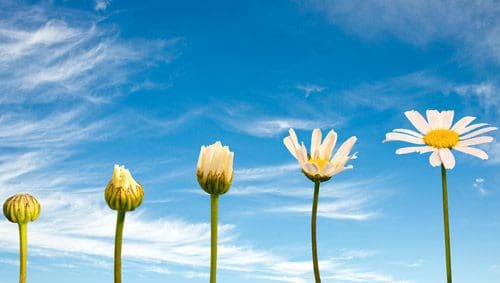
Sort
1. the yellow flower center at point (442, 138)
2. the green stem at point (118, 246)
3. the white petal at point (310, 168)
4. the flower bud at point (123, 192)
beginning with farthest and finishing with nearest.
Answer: the yellow flower center at point (442, 138) → the white petal at point (310, 168) → the flower bud at point (123, 192) → the green stem at point (118, 246)

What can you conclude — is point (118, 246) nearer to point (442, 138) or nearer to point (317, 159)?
point (317, 159)

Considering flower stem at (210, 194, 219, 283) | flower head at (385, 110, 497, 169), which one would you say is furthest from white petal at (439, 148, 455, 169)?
flower stem at (210, 194, 219, 283)

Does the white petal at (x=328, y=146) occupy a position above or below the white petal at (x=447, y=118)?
below

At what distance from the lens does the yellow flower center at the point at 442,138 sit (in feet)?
16.0

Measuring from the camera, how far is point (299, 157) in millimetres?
4543

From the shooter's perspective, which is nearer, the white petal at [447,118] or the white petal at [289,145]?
the white petal at [289,145]

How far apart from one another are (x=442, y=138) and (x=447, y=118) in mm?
410

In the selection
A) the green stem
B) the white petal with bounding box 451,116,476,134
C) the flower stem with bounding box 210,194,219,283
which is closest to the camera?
the flower stem with bounding box 210,194,219,283

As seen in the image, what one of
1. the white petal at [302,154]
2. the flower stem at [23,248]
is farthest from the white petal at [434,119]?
the flower stem at [23,248]

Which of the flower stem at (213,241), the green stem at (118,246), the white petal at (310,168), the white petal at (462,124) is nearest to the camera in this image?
the flower stem at (213,241)

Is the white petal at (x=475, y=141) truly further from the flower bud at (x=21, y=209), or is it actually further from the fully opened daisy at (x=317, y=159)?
the flower bud at (x=21, y=209)

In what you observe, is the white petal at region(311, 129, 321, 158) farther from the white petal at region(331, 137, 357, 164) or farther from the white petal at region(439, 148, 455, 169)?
the white petal at region(439, 148, 455, 169)

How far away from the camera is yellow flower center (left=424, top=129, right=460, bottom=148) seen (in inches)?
192

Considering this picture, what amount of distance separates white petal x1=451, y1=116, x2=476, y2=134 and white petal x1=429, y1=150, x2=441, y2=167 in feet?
1.84
